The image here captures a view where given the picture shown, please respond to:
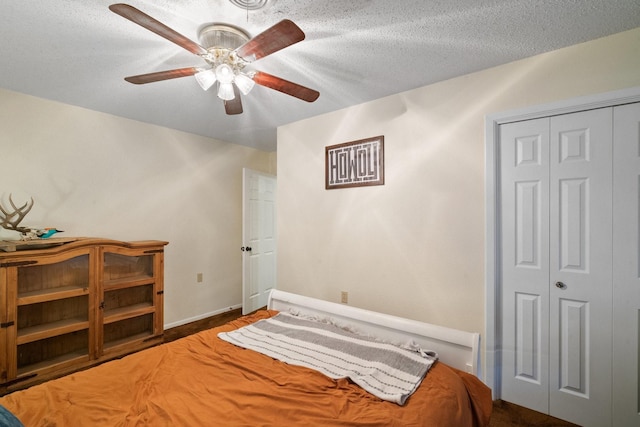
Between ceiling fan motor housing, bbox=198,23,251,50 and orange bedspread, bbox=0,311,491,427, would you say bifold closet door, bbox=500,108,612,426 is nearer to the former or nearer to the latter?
orange bedspread, bbox=0,311,491,427

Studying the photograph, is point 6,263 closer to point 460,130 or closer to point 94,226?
point 94,226

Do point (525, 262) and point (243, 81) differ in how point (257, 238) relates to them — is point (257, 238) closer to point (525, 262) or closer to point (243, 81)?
point (243, 81)

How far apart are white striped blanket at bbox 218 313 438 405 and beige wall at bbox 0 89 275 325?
202 cm

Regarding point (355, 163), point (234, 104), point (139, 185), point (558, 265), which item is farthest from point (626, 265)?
point (139, 185)

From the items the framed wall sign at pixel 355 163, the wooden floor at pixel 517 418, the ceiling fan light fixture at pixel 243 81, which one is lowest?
the wooden floor at pixel 517 418

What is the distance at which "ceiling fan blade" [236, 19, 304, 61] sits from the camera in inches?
46.7

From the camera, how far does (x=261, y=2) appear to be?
1444 mm

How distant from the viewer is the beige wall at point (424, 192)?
6.26ft

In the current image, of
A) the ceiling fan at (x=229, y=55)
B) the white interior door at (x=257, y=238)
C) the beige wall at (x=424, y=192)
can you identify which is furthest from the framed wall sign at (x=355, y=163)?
the white interior door at (x=257, y=238)

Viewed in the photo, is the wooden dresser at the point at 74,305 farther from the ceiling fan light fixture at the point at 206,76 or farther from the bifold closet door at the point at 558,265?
the bifold closet door at the point at 558,265

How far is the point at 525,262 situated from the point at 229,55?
7.56 ft

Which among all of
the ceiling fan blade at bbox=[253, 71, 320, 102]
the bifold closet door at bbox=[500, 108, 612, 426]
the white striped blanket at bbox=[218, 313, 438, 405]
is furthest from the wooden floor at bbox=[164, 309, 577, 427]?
the ceiling fan blade at bbox=[253, 71, 320, 102]

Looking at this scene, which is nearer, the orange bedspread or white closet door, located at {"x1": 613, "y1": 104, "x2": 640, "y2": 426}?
the orange bedspread

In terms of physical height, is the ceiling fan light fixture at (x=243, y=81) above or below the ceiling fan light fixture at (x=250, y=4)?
below
